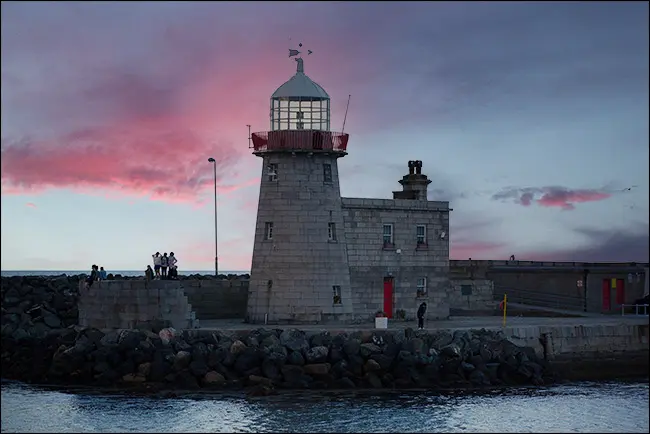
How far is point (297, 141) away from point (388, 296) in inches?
266

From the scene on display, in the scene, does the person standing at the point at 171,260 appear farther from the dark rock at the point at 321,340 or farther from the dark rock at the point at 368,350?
the dark rock at the point at 368,350

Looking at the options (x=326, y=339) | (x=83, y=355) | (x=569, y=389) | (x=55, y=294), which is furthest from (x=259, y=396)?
(x=55, y=294)

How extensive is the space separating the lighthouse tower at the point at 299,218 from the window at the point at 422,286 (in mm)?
3546

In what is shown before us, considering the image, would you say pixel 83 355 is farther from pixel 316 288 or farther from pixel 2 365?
pixel 316 288

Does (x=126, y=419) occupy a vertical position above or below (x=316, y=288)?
below

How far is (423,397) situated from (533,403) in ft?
10.2

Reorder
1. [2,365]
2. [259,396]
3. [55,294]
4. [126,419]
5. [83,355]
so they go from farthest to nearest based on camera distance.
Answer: [55,294]
[2,365]
[83,355]
[259,396]
[126,419]

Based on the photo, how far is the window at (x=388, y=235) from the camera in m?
45.8

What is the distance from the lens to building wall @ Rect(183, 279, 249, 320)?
1825 inches

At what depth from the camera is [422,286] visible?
46.7 m

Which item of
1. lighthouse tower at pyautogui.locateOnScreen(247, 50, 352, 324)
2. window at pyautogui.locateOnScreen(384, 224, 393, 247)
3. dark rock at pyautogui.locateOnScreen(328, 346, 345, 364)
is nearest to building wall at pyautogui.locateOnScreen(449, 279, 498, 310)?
window at pyautogui.locateOnScreen(384, 224, 393, 247)

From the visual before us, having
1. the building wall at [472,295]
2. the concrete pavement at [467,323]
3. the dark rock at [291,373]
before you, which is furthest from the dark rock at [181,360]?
the building wall at [472,295]

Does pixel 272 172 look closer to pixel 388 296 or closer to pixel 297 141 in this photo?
pixel 297 141

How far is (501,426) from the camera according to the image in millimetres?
33594
